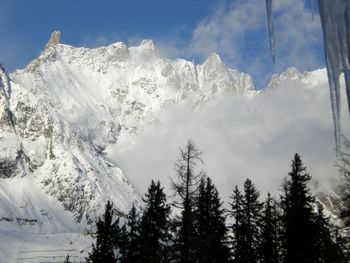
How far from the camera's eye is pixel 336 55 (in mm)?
7738

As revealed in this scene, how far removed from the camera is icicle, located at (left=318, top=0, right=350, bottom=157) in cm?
734

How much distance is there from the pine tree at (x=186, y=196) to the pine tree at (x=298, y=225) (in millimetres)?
9267

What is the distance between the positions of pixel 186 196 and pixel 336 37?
19880 millimetres

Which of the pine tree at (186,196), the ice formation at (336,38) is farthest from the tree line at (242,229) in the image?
the ice formation at (336,38)

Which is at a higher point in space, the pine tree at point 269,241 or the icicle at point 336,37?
the pine tree at point 269,241

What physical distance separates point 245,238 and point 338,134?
30.8 metres

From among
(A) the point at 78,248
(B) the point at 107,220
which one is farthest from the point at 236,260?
(A) the point at 78,248

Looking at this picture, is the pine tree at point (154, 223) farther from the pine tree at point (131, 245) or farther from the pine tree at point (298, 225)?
the pine tree at point (298, 225)

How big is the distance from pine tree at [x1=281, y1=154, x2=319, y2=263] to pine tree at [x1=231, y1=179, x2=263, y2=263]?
2.55 metres

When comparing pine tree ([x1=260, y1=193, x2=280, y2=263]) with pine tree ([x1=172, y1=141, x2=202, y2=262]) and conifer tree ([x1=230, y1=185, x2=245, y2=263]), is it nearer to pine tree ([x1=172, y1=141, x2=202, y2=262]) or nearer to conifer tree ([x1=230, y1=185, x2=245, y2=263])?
conifer tree ([x1=230, y1=185, x2=245, y2=263])

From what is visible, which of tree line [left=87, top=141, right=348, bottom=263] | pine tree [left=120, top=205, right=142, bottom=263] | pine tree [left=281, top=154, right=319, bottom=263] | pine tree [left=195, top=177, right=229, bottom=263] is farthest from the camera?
pine tree [left=120, top=205, right=142, bottom=263]

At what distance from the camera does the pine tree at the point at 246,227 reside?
1490 inches

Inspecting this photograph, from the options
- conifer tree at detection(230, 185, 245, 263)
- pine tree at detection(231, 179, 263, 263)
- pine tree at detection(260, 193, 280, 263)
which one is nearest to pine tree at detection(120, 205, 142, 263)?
conifer tree at detection(230, 185, 245, 263)

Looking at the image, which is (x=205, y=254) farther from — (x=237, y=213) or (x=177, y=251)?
(x=237, y=213)
